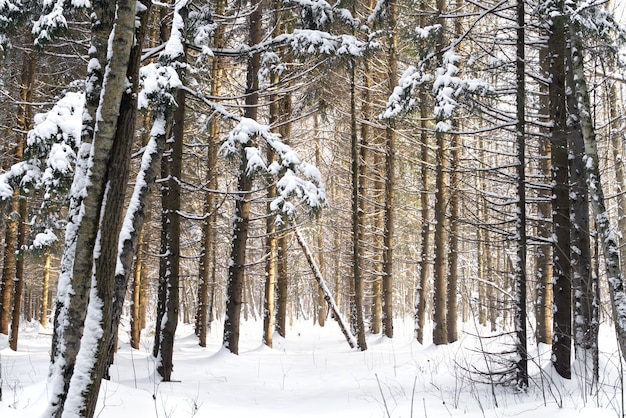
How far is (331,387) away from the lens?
27.9 feet

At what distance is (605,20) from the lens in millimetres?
7387

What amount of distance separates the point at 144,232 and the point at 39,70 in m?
5.96

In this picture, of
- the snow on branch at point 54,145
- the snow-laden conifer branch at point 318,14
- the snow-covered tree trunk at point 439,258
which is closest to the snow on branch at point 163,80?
the snow on branch at point 54,145

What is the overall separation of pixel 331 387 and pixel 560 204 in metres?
4.90

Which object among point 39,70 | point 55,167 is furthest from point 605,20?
point 39,70

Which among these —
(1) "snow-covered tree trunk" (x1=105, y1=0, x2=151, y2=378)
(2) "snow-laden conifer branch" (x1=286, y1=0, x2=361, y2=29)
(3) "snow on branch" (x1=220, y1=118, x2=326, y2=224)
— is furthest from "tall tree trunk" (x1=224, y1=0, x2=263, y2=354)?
(1) "snow-covered tree trunk" (x1=105, y1=0, x2=151, y2=378)

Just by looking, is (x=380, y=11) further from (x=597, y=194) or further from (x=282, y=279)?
(x=282, y=279)

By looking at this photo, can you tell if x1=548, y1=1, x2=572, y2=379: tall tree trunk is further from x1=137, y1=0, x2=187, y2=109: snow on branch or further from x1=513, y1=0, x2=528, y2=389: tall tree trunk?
x1=137, y1=0, x2=187, y2=109: snow on branch

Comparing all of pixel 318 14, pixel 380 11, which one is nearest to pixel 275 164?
pixel 318 14

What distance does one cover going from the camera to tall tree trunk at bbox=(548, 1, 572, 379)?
6.61 meters

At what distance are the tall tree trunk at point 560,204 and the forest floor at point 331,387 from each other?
449mm

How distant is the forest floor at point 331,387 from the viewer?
5.01 metres

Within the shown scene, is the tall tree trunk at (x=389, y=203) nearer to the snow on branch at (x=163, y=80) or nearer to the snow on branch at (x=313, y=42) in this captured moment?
the snow on branch at (x=313, y=42)

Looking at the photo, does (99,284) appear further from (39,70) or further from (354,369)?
(39,70)
